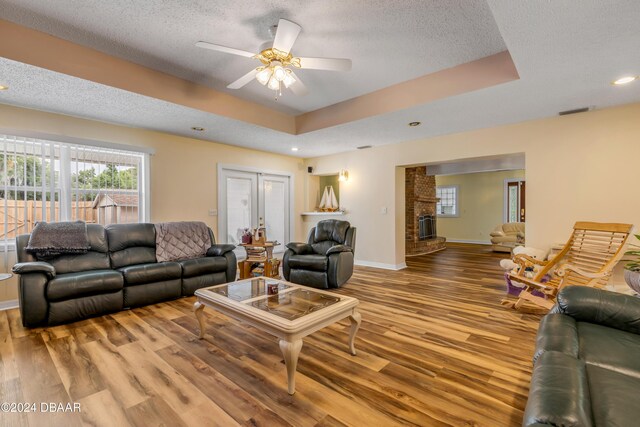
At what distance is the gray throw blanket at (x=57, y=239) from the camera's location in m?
3.09

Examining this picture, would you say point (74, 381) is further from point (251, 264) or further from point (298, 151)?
point (298, 151)

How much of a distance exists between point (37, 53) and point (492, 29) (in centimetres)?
383

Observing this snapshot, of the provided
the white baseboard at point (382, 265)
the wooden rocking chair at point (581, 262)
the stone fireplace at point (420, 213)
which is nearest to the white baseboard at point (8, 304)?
the white baseboard at point (382, 265)

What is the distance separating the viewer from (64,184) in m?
3.78

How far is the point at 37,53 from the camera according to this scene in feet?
7.98

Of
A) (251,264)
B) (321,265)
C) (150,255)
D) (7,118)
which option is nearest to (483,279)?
(321,265)

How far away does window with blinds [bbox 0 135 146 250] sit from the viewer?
136 inches

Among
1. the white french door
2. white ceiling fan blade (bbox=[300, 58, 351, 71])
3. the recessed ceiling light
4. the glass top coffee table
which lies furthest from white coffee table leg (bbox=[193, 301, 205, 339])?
the recessed ceiling light

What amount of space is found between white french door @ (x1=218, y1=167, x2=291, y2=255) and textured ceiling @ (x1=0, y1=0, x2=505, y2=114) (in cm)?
255

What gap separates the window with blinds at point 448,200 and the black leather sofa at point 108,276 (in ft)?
25.7

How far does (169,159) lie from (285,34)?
3.37 meters

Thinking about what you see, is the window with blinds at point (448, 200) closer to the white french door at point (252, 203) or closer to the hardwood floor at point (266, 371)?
the white french door at point (252, 203)

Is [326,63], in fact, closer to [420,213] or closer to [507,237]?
[420,213]

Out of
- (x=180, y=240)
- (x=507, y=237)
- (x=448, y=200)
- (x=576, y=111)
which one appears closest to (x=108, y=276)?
(x=180, y=240)
